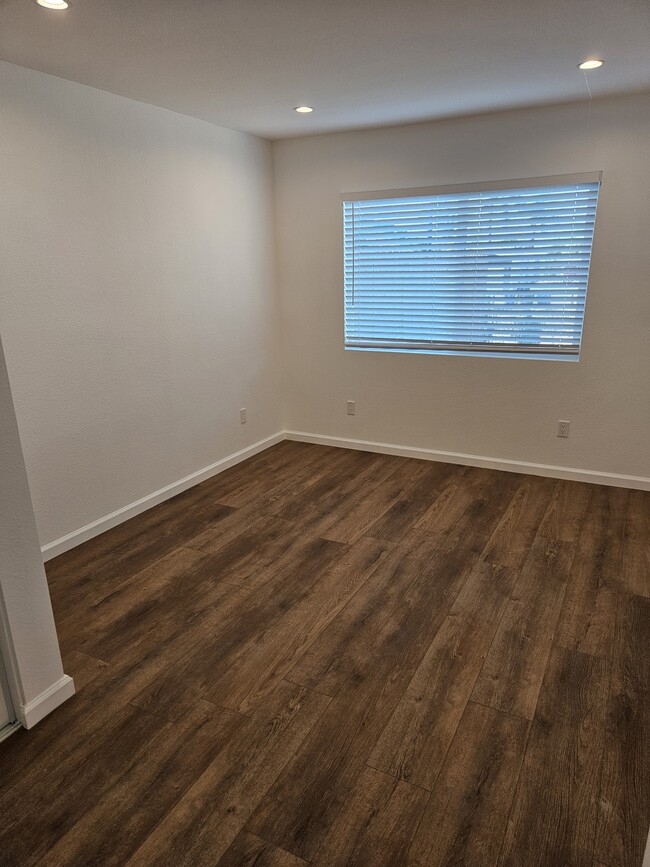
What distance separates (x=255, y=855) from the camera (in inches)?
58.1

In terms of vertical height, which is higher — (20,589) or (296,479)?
(20,589)

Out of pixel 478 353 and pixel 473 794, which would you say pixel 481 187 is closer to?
pixel 478 353

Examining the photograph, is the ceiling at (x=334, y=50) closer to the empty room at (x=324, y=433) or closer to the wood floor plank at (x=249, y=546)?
the empty room at (x=324, y=433)

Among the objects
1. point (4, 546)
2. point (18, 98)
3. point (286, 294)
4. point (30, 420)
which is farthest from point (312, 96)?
point (4, 546)

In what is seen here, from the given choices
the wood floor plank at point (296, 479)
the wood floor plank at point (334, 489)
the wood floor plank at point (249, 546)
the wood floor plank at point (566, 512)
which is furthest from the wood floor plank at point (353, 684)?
the wood floor plank at point (296, 479)

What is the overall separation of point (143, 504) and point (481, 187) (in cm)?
307

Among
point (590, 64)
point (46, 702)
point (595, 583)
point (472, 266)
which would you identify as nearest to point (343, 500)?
point (595, 583)

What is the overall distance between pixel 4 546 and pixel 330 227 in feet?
11.3

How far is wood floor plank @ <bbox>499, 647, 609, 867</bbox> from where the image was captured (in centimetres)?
149

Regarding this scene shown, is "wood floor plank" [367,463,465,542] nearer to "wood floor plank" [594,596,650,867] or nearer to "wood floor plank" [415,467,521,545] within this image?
"wood floor plank" [415,467,521,545]

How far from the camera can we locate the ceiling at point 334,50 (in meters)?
2.01

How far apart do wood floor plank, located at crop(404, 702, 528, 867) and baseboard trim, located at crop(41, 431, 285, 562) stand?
2.14m

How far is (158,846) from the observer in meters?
1.50

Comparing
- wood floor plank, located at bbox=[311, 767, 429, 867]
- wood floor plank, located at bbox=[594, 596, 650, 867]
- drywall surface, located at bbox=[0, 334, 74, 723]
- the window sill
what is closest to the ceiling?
drywall surface, located at bbox=[0, 334, 74, 723]
